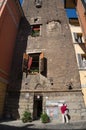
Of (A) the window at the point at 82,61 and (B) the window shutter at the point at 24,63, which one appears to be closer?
(B) the window shutter at the point at 24,63

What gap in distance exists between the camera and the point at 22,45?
16.5m

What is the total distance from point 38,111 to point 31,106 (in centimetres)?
120

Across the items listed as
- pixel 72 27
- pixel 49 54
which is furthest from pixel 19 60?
pixel 72 27

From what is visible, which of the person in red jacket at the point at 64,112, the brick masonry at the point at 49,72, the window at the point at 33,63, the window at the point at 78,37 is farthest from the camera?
the window at the point at 78,37

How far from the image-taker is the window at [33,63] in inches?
575

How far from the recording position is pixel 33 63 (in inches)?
635

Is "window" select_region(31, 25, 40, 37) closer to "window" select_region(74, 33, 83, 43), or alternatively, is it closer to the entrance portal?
"window" select_region(74, 33, 83, 43)

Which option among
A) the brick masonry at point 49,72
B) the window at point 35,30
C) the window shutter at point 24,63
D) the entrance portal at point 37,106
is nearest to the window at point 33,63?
the window shutter at point 24,63

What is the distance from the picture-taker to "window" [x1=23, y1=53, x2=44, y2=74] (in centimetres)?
1459

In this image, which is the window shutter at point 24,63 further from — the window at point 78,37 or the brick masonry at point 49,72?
the window at point 78,37

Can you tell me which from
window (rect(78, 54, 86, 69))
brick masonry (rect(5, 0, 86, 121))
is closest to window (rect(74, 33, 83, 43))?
brick masonry (rect(5, 0, 86, 121))

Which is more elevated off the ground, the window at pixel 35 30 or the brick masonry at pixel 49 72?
the window at pixel 35 30

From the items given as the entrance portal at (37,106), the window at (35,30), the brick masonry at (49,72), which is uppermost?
the window at (35,30)

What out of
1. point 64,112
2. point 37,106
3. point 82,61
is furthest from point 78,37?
point 64,112
